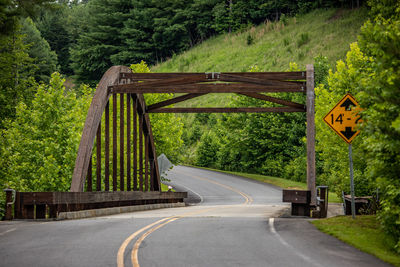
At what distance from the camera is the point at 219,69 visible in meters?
72.8

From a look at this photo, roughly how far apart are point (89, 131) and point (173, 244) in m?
8.32

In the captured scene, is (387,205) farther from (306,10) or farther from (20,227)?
(306,10)

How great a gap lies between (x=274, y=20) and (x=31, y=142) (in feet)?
205

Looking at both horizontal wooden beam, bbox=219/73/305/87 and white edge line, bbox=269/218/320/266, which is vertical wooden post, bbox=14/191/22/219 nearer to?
white edge line, bbox=269/218/320/266

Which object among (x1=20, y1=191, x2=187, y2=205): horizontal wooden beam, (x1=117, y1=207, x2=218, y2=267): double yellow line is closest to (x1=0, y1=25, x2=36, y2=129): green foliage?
(x1=20, y1=191, x2=187, y2=205): horizontal wooden beam

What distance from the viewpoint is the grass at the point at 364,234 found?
30.7ft

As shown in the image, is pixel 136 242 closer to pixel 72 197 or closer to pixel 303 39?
pixel 72 197

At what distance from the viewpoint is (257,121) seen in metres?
51.6

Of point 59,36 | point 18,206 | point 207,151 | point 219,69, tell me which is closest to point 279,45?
Result: point 219,69

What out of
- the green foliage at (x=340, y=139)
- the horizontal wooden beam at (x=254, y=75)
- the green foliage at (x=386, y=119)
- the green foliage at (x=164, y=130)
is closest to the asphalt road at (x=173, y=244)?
the green foliage at (x=386, y=119)

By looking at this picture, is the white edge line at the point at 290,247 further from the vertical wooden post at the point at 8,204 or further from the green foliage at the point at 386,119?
the vertical wooden post at the point at 8,204

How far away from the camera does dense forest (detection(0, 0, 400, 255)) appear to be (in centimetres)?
1025

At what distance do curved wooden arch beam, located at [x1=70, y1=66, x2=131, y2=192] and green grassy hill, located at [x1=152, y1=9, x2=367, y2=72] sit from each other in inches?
1750

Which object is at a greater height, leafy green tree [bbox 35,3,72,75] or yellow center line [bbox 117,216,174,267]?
leafy green tree [bbox 35,3,72,75]
